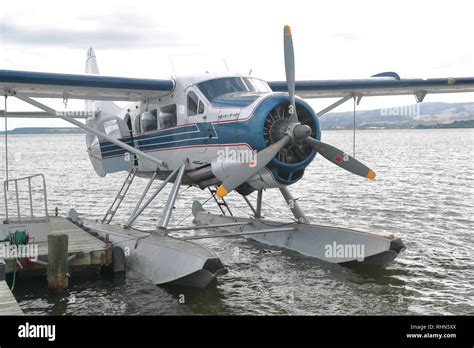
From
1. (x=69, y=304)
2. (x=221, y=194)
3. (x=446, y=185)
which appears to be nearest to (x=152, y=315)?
(x=69, y=304)

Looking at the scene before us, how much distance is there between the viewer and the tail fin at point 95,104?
15938 millimetres

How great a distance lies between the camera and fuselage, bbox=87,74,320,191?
32.4 ft

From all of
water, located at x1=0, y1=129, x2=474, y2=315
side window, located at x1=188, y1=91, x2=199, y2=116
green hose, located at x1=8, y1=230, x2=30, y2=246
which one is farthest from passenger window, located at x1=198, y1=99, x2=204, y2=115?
green hose, located at x1=8, y1=230, x2=30, y2=246

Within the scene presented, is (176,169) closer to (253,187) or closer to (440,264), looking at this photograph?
(253,187)

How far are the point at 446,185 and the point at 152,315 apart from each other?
22.7m

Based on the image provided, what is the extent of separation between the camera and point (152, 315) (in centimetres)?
900

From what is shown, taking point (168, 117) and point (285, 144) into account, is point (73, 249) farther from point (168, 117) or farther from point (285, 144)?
point (285, 144)

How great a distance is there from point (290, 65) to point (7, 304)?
20.4ft

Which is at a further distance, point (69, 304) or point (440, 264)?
point (440, 264)

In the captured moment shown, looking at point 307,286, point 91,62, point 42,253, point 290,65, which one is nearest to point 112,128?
point 42,253

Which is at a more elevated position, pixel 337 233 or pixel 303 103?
pixel 303 103
